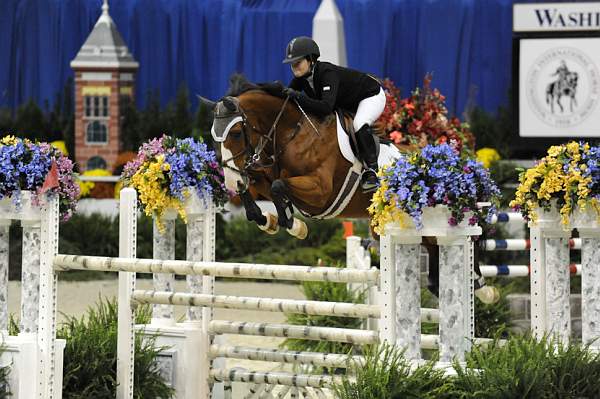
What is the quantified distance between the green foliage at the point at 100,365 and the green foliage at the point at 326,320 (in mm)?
2073

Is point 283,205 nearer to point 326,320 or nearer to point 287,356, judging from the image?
point 287,356

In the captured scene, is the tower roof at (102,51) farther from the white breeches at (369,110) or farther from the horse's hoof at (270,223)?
the horse's hoof at (270,223)

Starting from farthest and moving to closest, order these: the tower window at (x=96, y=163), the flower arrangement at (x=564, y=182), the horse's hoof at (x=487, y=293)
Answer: the tower window at (x=96, y=163)
the horse's hoof at (x=487, y=293)
the flower arrangement at (x=564, y=182)

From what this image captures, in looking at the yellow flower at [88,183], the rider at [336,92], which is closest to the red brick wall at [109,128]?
the yellow flower at [88,183]

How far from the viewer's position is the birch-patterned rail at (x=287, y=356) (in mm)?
5364

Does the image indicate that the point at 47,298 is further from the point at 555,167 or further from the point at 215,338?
the point at 555,167

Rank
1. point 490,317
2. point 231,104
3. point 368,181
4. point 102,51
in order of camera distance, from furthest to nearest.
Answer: point 102,51 < point 490,317 < point 368,181 < point 231,104

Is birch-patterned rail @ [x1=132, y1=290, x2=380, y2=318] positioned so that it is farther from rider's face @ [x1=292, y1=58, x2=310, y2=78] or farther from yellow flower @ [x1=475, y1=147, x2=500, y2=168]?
yellow flower @ [x1=475, y1=147, x2=500, y2=168]

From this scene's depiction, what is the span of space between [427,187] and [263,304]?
1.01 metres

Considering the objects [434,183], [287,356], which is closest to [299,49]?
[287,356]

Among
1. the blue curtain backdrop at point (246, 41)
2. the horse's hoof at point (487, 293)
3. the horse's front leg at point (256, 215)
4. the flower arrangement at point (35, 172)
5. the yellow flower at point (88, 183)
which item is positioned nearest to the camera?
the flower arrangement at point (35, 172)

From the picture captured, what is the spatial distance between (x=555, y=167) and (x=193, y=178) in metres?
1.66

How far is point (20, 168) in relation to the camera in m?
5.48

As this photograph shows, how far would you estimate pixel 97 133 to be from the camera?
47.3 feet
